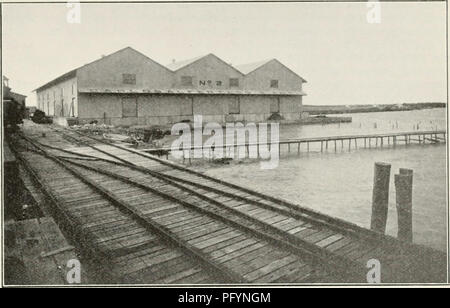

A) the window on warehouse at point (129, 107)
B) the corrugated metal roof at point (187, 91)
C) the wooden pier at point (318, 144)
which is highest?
the corrugated metal roof at point (187, 91)

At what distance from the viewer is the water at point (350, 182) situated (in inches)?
402

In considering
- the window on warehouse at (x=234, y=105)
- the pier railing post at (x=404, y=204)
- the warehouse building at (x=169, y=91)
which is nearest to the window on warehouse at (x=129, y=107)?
the warehouse building at (x=169, y=91)

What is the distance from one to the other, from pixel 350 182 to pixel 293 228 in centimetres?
1007

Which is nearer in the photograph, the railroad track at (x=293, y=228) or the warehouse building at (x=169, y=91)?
the railroad track at (x=293, y=228)

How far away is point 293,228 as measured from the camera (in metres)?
5.82

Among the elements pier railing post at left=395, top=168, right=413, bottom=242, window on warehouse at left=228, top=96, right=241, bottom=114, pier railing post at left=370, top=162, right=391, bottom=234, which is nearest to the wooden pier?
window on warehouse at left=228, top=96, right=241, bottom=114

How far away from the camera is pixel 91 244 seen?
5082 mm

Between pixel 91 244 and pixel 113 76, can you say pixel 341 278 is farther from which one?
pixel 113 76

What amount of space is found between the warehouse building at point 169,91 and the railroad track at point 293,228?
21556 millimetres

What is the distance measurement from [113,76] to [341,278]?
28.6m

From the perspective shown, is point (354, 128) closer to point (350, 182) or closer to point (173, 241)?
point (350, 182)

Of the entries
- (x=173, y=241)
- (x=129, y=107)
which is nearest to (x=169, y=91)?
(x=129, y=107)

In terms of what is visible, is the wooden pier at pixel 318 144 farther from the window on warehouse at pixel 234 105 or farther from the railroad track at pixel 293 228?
the window on warehouse at pixel 234 105

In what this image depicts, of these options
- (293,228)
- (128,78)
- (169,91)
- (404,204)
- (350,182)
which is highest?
(128,78)
